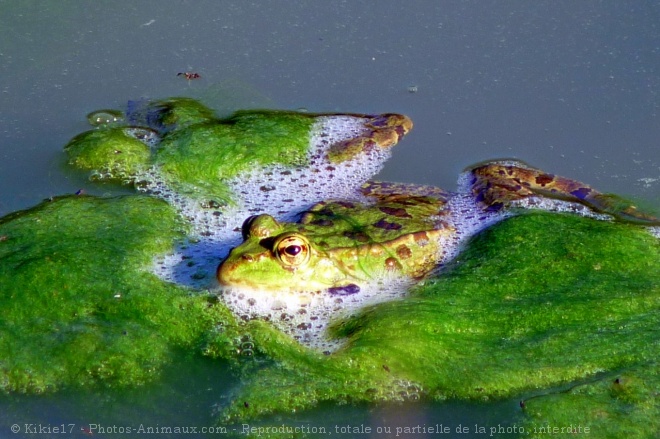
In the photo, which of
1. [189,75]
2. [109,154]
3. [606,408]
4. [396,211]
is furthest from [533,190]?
[109,154]

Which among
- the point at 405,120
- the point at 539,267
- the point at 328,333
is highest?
the point at 405,120

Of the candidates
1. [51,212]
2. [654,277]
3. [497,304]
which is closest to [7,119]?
[51,212]

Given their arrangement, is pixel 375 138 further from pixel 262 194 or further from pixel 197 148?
pixel 197 148

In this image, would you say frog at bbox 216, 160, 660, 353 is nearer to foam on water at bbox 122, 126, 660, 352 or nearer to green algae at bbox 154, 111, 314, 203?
foam on water at bbox 122, 126, 660, 352

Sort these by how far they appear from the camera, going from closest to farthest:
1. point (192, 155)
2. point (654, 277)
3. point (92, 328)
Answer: point (92, 328), point (654, 277), point (192, 155)

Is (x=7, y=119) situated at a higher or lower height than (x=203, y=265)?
higher

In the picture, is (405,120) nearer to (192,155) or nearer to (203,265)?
(192,155)

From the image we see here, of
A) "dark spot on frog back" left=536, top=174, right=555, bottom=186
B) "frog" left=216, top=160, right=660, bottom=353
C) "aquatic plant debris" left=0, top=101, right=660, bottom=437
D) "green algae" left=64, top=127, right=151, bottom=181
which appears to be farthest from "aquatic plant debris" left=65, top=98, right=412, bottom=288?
"dark spot on frog back" left=536, top=174, right=555, bottom=186

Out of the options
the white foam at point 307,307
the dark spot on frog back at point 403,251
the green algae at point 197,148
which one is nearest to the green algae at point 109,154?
the green algae at point 197,148
